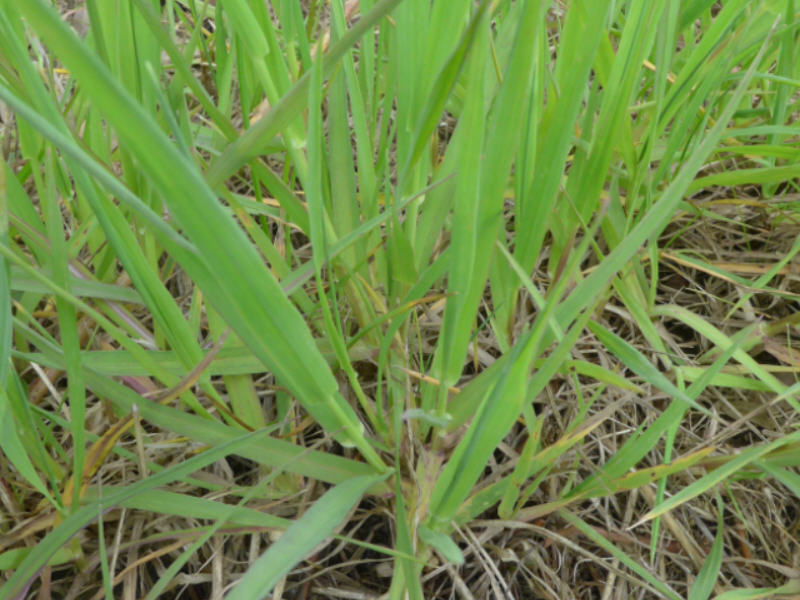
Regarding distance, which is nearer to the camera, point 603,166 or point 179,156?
point 179,156

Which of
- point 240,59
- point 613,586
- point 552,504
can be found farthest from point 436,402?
point 240,59

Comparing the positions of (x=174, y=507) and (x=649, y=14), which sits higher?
(x=649, y=14)

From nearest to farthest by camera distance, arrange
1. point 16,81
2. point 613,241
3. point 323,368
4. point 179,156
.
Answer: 1. point 179,156
2. point 323,368
3. point 16,81
4. point 613,241

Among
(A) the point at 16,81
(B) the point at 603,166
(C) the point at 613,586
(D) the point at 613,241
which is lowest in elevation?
(C) the point at 613,586

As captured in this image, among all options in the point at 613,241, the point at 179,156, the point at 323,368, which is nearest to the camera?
the point at 179,156

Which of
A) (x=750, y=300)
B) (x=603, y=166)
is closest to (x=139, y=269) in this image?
(x=603, y=166)

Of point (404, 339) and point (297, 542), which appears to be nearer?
point (297, 542)

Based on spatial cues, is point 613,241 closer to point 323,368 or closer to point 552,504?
point 552,504
